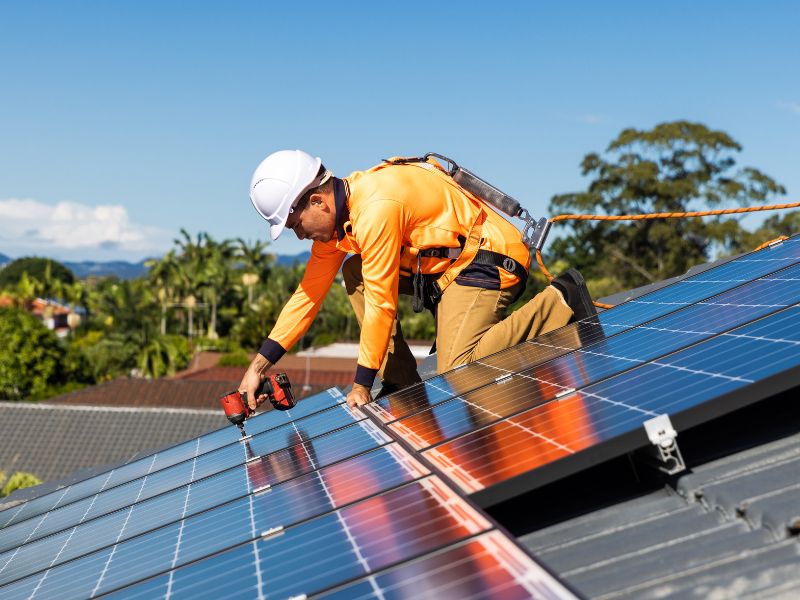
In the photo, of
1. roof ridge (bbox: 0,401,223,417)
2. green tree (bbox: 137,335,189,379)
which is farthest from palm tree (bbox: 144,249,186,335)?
roof ridge (bbox: 0,401,223,417)

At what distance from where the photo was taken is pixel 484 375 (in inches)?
201

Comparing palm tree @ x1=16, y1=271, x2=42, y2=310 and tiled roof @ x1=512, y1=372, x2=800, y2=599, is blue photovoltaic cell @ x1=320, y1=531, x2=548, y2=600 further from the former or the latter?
palm tree @ x1=16, y1=271, x2=42, y2=310

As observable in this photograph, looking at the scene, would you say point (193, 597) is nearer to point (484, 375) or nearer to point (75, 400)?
point (484, 375)

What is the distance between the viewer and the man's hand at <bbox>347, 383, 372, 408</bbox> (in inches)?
216

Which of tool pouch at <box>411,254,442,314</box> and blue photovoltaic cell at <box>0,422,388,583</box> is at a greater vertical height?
tool pouch at <box>411,254,442,314</box>

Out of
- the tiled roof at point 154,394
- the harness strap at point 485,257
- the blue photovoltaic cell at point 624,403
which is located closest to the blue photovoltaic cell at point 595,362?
the blue photovoltaic cell at point 624,403

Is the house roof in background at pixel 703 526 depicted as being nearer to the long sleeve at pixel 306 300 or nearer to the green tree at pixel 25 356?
the long sleeve at pixel 306 300

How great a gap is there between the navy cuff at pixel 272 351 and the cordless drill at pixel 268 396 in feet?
1.18

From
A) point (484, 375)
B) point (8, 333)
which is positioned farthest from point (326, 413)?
point (8, 333)

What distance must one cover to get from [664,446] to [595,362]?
4.24 ft

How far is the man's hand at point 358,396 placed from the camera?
548cm

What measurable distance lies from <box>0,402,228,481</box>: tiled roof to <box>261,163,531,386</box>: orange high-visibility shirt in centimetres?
2742

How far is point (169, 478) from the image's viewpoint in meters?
5.34

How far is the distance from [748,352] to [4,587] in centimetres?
327
